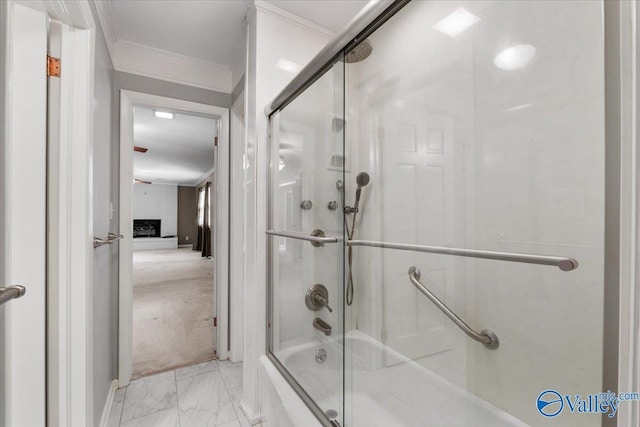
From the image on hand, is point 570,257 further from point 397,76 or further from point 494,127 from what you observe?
point 397,76

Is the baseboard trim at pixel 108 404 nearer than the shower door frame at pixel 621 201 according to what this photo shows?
No

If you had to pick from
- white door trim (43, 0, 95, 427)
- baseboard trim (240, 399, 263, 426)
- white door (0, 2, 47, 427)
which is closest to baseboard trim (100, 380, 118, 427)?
white door trim (43, 0, 95, 427)

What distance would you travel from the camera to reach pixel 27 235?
1022mm

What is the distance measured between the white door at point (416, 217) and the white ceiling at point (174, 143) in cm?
194

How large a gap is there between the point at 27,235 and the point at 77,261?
20 centimetres

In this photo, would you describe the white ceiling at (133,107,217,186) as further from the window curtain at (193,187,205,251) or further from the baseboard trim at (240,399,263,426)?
the baseboard trim at (240,399,263,426)

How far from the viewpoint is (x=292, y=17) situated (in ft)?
5.87

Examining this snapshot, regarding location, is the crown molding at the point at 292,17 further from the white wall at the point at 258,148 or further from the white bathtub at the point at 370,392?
the white bathtub at the point at 370,392

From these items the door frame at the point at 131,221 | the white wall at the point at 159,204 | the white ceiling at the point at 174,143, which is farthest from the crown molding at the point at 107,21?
the white wall at the point at 159,204

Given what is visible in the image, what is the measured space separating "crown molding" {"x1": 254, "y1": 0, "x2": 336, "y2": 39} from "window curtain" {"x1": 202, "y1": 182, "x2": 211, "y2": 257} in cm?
713

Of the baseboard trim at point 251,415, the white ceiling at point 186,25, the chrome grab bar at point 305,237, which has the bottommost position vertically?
the baseboard trim at point 251,415

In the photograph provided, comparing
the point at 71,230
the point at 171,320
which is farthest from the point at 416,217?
the point at 171,320

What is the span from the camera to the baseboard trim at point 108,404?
160cm

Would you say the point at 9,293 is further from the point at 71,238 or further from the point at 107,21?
the point at 107,21
